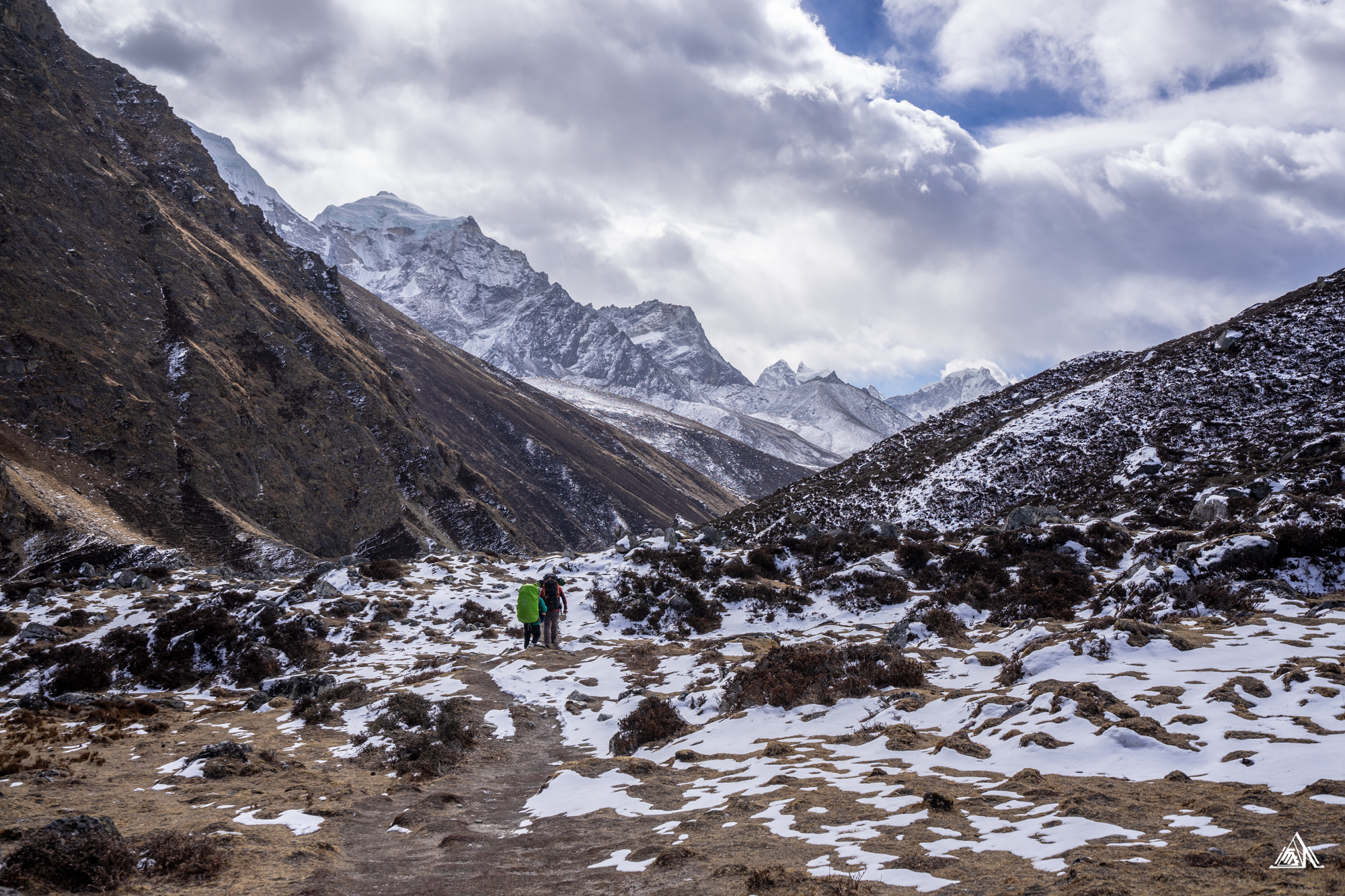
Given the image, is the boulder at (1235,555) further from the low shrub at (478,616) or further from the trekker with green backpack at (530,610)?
the low shrub at (478,616)

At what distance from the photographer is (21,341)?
45.3 metres

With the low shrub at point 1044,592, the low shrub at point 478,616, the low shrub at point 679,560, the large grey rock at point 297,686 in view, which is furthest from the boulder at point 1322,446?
the large grey rock at point 297,686

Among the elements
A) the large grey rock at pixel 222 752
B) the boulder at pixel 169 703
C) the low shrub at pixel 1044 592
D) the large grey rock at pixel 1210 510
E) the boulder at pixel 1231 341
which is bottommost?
the boulder at pixel 169 703

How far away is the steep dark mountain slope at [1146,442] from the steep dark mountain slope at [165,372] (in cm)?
3888

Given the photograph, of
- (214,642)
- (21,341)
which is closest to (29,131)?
(21,341)

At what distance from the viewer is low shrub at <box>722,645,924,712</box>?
13.8 metres

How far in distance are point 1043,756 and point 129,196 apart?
83.6m

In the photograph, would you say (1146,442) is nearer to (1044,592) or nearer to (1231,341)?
(1231,341)

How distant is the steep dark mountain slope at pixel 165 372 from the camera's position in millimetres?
44500

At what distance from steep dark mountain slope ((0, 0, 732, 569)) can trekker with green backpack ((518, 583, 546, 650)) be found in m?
32.7

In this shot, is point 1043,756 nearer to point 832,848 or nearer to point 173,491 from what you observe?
point 832,848

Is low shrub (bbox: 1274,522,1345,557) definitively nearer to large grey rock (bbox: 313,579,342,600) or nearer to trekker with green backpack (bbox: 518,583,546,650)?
trekker with green backpack (bbox: 518,583,546,650)

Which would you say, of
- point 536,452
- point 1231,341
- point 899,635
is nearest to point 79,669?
point 899,635

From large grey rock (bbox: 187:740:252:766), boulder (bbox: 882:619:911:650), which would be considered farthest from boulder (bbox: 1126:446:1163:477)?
large grey rock (bbox: 187:740:252:766)
